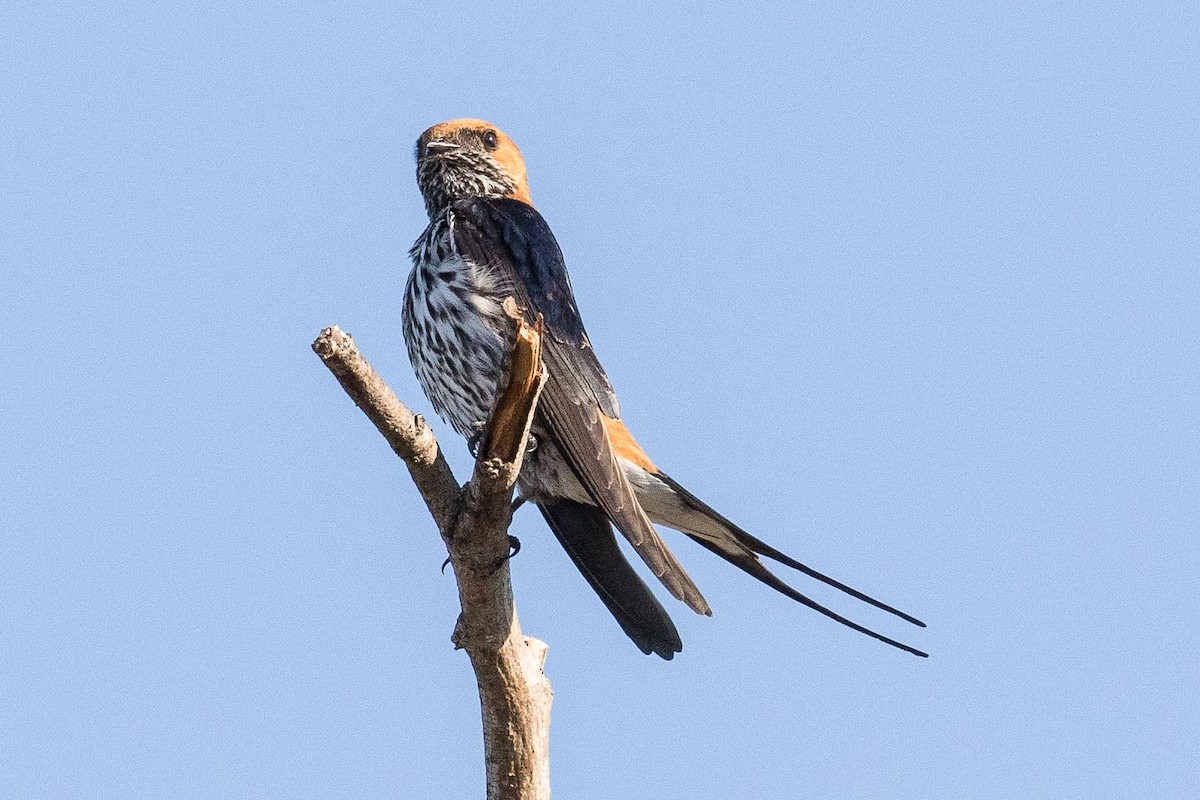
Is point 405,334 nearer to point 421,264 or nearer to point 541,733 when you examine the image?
point 421,264

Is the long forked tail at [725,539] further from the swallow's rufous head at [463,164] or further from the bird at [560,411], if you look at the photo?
the swallow's rufous head at [463,164]

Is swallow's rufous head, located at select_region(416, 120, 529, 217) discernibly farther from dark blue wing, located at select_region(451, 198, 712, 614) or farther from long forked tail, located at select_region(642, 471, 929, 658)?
long forked tail, located at select_region(642, 471, 929, 658)

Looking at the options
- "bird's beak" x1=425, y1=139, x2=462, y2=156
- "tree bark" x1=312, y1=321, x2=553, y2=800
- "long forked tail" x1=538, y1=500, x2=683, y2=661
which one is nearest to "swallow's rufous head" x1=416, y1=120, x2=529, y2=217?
"bird's beak" x1=425, y1=139, x2=462, y2=156

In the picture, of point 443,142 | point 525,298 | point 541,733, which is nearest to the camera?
point 541,733

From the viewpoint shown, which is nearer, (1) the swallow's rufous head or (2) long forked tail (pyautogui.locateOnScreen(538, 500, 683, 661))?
(2) long forked tail (pyautogui.locateOnScreen(538, 500, 683, 661))

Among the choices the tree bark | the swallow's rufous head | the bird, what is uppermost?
the swallow's rufous head

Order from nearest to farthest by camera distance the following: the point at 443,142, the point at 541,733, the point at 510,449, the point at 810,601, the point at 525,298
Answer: the point at 510,449
the point at 541,733
the point at 810,601
the point at 525,298
the point at 443,142

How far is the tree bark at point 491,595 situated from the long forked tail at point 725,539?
47.7 inches

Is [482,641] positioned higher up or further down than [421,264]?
further down

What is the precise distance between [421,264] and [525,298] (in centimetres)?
63

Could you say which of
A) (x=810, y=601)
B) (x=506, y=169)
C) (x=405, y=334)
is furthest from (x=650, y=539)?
(x=506, y=169)

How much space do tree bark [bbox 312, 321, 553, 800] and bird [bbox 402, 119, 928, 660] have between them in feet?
2.77

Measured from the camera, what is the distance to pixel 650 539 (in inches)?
240

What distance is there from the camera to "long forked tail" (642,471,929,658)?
593 cm
